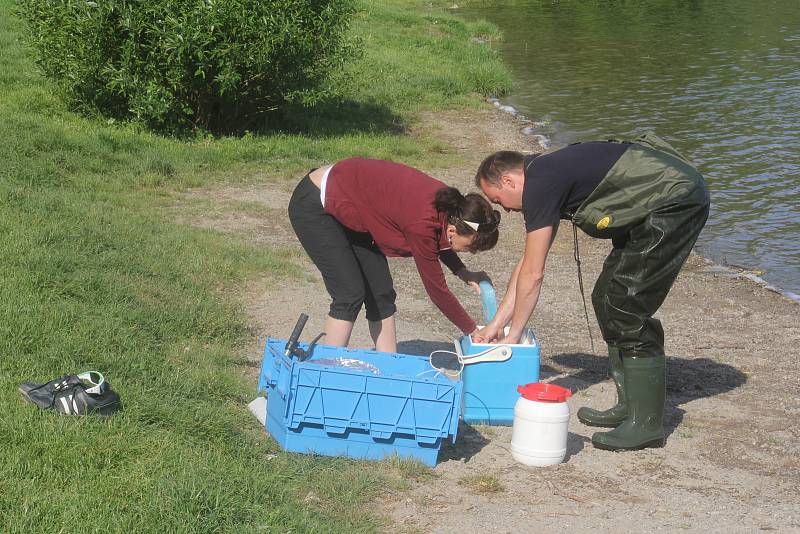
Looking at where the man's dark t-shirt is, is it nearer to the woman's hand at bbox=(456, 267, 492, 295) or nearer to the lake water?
the woman's hand at bbox=(456, 267, 492, 295)

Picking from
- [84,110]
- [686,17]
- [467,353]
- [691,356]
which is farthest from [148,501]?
[686,17]

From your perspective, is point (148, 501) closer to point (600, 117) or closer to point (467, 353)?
point (467, 353)

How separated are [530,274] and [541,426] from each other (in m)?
0.79

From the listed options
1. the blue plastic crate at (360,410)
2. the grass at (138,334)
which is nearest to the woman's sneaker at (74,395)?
the grass at (138,334)

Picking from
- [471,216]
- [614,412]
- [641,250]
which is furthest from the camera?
[614,412]

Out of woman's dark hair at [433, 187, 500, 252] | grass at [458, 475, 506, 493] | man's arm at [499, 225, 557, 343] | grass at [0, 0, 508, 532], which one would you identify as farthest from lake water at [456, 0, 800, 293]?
grass at [458, 475, 506, 493]

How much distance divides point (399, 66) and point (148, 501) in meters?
16.6

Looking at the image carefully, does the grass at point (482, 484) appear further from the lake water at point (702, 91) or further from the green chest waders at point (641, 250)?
the lake water at point (702, 91)

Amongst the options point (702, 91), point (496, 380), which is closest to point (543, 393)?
point (496, 380)

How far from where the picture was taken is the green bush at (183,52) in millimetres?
11703

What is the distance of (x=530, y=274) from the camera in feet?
16.8

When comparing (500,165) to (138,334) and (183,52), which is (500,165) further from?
(183,52)

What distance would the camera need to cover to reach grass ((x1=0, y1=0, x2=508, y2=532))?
13.4 ft

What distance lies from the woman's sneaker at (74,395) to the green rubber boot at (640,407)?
2630mm
